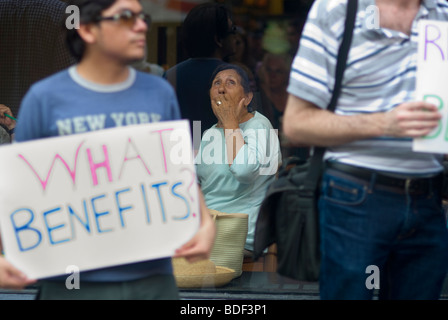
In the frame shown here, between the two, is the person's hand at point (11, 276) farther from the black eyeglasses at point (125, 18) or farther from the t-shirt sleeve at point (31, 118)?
the black eyeglasses at point (125, 18)

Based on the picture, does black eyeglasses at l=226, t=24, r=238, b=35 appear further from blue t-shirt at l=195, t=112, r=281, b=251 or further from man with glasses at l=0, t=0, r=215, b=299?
man with glasses at l=0, t=0, r=215, b=299

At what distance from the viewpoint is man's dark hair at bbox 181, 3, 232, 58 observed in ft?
17.6

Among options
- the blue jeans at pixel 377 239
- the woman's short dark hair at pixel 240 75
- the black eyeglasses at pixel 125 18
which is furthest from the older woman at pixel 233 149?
the black eyeglasses at pixel 125 18

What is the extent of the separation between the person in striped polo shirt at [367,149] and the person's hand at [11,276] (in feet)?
3.29

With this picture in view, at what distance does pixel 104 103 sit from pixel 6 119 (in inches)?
123

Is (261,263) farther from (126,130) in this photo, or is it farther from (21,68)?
(126,130)

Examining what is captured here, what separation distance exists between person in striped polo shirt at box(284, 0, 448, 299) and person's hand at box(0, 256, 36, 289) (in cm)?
100

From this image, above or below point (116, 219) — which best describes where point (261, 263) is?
below

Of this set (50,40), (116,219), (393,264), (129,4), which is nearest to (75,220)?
(116,219)

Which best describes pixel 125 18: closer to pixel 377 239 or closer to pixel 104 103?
pixel 104 103

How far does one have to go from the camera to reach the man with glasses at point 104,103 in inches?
99.0

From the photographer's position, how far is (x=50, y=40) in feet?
17.5

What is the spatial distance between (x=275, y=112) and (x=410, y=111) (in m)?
2.90

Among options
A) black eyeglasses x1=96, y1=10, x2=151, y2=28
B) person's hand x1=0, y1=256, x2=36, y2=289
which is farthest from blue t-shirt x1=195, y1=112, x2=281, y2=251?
person's hand x1=0, y1=256, x2=36, y2=289
